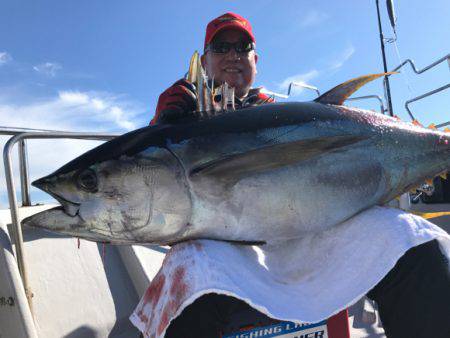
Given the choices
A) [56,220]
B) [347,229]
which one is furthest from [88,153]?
[347,229]

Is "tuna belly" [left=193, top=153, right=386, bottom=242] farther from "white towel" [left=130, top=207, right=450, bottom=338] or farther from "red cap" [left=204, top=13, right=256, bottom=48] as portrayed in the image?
"red cap" [left=204, top=13, right=256, bottom=48]

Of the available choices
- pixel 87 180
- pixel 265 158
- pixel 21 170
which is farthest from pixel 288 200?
pixel 21 170

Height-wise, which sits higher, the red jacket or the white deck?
the red jacket

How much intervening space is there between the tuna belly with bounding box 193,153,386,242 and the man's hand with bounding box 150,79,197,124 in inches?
16.0

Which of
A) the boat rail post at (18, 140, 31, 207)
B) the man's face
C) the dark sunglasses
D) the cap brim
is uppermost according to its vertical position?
the cap brim

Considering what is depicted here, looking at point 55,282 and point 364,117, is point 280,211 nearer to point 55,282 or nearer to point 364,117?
point 364,117

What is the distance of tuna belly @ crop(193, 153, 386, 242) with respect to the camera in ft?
4.41

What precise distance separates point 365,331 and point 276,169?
165cm

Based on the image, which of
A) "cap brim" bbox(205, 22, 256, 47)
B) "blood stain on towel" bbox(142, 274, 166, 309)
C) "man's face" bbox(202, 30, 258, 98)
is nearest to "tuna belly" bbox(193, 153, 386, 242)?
"blood stain on towel" bbox(142, 274, 166, 309)

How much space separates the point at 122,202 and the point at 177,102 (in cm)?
59

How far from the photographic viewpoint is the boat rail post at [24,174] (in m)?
2.48

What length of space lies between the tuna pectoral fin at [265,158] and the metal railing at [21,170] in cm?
123

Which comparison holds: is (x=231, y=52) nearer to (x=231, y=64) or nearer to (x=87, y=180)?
(x=231, y=64)

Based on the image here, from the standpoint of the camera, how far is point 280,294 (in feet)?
4.09
